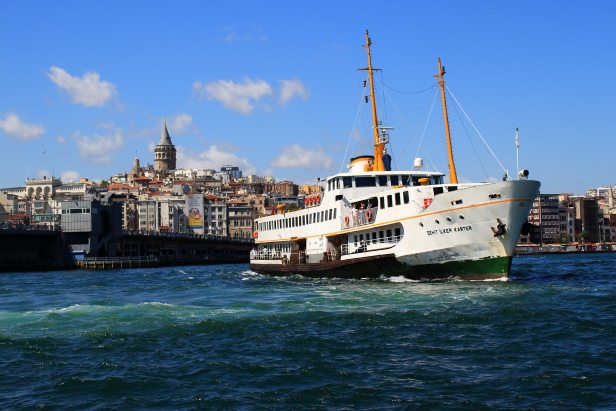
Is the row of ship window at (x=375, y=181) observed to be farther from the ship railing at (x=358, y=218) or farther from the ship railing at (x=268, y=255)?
the ship railing at (x=268, y=255)

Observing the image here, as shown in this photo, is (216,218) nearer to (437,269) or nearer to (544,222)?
(544,222)

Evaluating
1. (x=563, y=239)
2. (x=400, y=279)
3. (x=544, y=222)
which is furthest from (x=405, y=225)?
(x=544, y=222)

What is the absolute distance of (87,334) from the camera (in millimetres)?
18172

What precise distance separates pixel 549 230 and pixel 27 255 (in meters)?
114

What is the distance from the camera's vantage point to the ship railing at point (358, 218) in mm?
31891

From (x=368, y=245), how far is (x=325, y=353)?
720 inches

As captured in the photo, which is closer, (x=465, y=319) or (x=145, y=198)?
(x=465, y=319)

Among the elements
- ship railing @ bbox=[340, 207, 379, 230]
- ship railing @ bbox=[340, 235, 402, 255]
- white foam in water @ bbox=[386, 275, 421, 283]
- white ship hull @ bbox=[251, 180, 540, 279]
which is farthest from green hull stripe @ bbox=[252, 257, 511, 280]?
ship railing @ bbox=[340, 207, 379, 230]

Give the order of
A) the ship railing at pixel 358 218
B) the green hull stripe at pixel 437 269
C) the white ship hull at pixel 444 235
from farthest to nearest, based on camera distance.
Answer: the ship railing at pixel 358 218, the green hull stripe at pixel 437 269, the white ship hull at pixel 444 235

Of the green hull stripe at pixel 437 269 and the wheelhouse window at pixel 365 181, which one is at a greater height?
the wheelhouse window at pixel 365 181

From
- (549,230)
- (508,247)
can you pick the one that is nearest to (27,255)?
(508,247)

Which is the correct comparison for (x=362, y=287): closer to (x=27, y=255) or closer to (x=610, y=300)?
(x=610, y=300)

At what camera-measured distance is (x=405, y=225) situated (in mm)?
29438

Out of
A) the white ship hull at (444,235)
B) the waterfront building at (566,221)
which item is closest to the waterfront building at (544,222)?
the waterfront building at (566,221)
